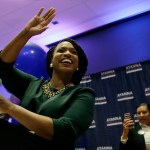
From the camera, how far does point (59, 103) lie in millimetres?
791

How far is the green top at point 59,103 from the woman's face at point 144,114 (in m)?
2.27

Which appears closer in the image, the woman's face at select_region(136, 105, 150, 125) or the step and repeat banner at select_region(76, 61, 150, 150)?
the woman's face at select_region(136, 105, 150, 125)

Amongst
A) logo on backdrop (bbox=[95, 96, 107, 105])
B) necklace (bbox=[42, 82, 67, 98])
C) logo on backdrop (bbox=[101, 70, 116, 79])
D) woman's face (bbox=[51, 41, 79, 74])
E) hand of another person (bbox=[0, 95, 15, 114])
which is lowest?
hand of another person (bbox=[0, 95, 15, 114])

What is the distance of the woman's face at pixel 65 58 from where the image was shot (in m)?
1.00

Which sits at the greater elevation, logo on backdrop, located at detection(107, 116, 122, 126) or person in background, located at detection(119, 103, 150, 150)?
logo on backdrop, located at detection(107, 116, 122, 126)

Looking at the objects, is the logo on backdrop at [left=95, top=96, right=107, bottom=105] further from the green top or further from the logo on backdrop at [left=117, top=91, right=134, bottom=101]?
the green top

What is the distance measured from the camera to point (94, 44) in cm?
426

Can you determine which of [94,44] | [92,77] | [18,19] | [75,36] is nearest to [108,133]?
[92,77]

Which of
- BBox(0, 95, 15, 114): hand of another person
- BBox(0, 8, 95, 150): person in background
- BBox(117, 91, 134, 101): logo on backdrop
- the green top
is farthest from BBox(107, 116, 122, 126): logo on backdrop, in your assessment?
BBox(0, 95, 15, 114): hand of another person

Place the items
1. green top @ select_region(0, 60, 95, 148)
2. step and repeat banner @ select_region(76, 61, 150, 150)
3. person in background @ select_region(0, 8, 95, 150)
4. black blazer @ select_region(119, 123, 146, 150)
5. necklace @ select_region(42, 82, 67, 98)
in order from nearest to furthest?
1. person in background @ select_region(0, 8, 95, 150)
2. green top @ select_region(0, 60, 95, 148)
3. necklace @ select_region(42, 82, 67, 98)
4. black blazer @ select_region(119, 123, 146, 150)
5. step and repeat banner @ select_region(76, 61, 150, 150)

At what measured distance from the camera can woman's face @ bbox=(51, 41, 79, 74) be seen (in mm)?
1005

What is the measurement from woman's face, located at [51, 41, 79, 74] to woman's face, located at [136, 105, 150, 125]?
2.18 meters

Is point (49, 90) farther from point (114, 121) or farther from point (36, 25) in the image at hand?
point (114, 121)

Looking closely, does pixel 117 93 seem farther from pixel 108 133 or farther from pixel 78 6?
pixel 78 6
